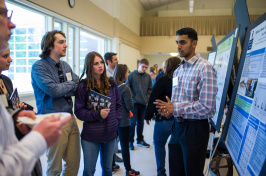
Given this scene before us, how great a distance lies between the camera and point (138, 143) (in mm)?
3973

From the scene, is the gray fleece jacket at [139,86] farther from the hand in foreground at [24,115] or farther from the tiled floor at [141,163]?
the hand in foreground at [24,115]

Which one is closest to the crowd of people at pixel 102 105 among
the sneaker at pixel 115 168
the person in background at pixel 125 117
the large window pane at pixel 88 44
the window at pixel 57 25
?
the person in background at pixel 125 117

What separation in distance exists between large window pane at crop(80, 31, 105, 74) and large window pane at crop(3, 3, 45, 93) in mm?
1978

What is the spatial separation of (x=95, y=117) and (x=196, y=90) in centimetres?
90

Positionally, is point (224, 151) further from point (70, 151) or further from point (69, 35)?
point (69, 35)

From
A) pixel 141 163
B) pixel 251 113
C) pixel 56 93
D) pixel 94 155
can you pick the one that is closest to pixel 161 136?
pixel 141 163

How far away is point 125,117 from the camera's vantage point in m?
2.57

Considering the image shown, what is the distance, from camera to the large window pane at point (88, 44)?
643 cm

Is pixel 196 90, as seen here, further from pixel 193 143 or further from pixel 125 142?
pixel 125 142

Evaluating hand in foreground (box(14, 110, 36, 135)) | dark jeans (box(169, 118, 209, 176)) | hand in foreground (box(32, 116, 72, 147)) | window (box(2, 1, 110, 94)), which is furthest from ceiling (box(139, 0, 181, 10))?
hand in foreground (box(32, 116, 72, 147))

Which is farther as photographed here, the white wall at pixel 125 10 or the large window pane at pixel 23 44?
the white wall at pixel 125 10

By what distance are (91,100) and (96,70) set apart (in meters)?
0.30

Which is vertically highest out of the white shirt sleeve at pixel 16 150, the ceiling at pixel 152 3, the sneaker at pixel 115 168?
the ceiling at pixel 152 3

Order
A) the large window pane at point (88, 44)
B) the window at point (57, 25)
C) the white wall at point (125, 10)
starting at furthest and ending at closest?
1. the white wall at point (125, 10)
2. the large window pane at point (88, 44)
3. the window at point (57, 25)
